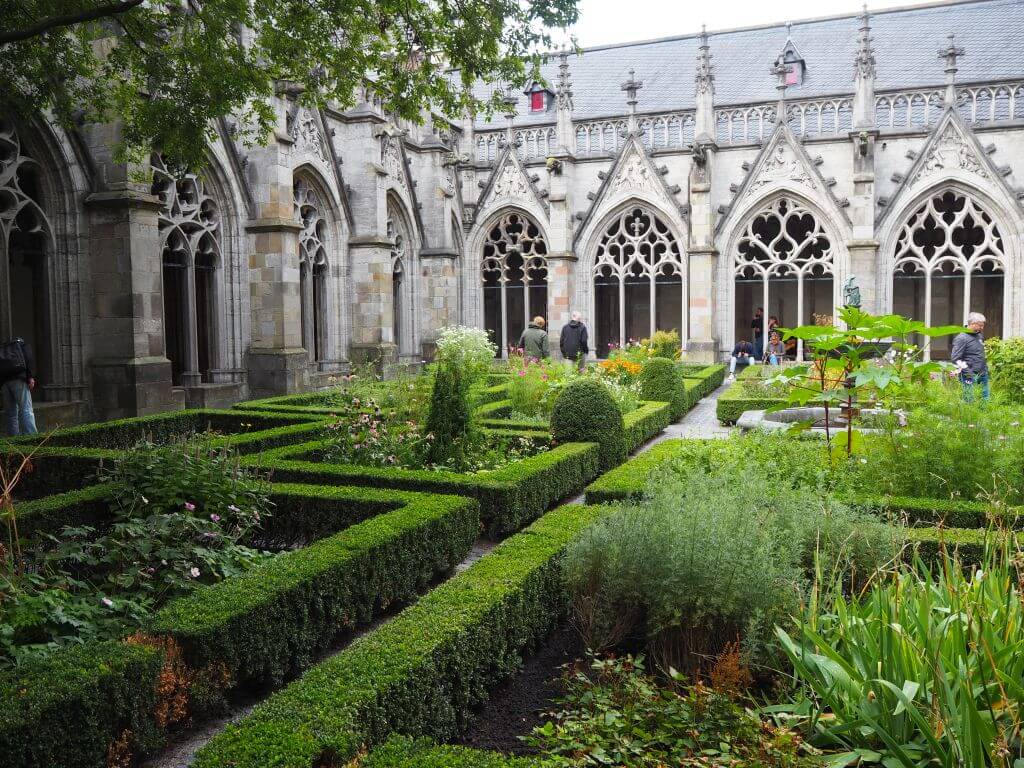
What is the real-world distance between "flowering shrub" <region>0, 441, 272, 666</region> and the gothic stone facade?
18.8ft

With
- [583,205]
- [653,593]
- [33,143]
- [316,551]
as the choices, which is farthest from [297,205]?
[653,593]

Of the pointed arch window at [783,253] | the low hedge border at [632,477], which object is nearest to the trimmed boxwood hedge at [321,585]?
the low hedge border at [632,477]

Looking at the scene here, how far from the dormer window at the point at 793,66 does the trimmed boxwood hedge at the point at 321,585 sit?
61.3ft

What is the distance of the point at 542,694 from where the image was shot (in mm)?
3643

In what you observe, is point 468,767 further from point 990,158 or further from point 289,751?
point 990,158

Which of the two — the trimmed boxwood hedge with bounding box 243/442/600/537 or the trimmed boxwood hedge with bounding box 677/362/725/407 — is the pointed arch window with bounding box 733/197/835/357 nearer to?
the trimmed boxwood hedge with bounding box 677/362/725/407

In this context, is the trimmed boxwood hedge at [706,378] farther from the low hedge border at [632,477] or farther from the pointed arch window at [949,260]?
the low hedge border at [632,477]

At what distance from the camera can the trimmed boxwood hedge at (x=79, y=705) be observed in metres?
2.70

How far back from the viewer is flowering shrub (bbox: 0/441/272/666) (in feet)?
12.0

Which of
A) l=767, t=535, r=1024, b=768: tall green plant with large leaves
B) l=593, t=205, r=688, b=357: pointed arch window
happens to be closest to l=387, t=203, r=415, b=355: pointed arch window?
l=593, t=205, r=688, b=357: pointed arch window

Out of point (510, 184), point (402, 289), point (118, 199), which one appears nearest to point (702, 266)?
point (510, 184)

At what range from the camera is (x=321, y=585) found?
13.4 feet

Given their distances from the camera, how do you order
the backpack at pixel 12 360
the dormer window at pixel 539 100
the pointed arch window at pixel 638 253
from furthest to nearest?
the dormer window at pixel 539 100, the pointed arch window at pixel 638 253, the backpack at pixel 12 360

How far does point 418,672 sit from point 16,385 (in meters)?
7.74
